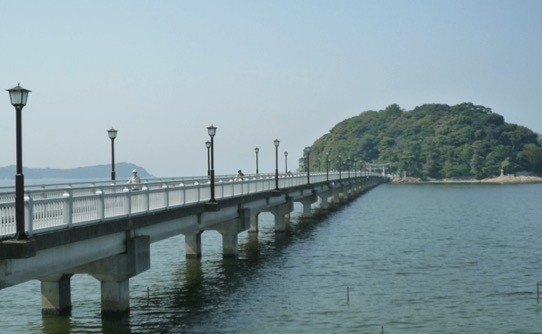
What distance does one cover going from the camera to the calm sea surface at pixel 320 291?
27.0 metres

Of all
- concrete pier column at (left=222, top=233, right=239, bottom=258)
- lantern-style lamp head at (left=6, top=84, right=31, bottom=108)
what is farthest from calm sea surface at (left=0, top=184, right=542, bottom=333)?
lantern-style lamp head at (left=6, top=84, right=31, bottom=108)

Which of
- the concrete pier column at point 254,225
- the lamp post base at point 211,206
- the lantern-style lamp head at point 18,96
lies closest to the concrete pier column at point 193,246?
the lamp post base at point 211,206

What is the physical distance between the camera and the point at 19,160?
19.0m

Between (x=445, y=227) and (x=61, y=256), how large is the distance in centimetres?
5900

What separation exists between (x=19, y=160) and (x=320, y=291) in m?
18.0

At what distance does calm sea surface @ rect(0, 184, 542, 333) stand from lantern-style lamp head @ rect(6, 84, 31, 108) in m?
9.45

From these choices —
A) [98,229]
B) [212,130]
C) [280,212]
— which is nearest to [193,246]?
[212,130]

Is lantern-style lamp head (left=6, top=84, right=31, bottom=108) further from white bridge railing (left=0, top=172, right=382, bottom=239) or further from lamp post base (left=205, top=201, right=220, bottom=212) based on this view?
lamp post base (left=205, top=201, right=220, bottom=212)

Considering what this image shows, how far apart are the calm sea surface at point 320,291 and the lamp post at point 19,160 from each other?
778 cm

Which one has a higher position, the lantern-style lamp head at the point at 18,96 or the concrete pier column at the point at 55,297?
the lantern-style lamp head at the point at 18,96

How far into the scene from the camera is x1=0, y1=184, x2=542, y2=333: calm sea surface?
88.6 feet

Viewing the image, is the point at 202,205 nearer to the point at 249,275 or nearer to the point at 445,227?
the point at 249,275

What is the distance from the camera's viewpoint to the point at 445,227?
250ft

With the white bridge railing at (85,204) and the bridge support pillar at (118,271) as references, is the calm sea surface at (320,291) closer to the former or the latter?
the bridge support pillar at (118,271)
